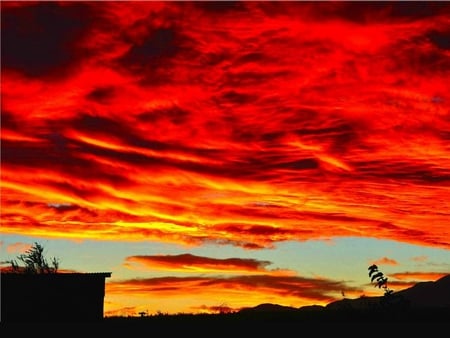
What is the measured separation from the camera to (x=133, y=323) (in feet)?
83.5

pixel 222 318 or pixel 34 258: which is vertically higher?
pixel 34 258

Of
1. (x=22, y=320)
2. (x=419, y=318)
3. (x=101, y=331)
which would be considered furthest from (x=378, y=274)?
(x=22, y=320)

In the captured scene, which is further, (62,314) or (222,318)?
(62,314)

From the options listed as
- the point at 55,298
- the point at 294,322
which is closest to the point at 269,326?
the point at 294,322

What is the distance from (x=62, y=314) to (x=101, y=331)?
1250cm

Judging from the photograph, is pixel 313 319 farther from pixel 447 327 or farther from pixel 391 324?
pixel 447 327

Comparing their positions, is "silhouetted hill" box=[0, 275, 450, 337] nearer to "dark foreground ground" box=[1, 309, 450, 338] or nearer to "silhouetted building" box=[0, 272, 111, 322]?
"dark foreground ground" box=[1, 309, 450, 338]

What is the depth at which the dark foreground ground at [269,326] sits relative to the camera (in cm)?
2211

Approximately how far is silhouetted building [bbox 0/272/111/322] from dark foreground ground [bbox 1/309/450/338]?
838cm

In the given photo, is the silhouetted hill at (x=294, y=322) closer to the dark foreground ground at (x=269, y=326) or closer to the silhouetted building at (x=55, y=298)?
the dark foreground ground at (x=269, y=326)

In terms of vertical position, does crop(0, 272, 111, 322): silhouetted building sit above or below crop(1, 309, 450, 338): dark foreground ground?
above

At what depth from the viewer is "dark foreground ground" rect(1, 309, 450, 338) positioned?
22109 millimetres

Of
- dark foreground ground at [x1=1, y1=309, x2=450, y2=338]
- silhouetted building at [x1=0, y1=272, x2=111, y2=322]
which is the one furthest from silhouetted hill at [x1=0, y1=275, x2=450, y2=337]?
silhouetted building at [x1=0, y1=272, x2=111, y2=322]

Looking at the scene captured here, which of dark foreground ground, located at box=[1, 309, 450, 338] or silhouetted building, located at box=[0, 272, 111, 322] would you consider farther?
silhouetted building, located at box=[0, 272, 111, 322]
